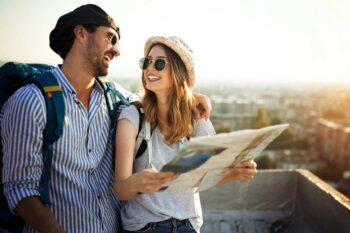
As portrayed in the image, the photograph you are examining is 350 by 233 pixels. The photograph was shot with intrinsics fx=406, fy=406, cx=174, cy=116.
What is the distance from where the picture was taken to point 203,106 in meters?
2.49

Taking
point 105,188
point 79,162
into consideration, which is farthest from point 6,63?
point 105,188

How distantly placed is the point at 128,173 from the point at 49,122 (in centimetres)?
47

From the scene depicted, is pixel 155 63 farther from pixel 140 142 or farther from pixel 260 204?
pixel 260 204

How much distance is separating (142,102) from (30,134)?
648mm

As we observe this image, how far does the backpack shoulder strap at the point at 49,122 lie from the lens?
201 centimetres

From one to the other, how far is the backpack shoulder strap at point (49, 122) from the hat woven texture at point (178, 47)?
0.61m

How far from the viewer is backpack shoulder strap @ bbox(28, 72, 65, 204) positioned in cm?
201

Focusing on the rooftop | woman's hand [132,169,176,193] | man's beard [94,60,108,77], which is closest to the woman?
woman's hand [132,169,176,193]

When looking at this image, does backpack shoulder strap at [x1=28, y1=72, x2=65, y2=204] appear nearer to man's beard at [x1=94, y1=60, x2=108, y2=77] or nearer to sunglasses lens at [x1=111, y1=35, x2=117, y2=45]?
man's beard at [x1=94, y1=60, x2=108, y2=77]

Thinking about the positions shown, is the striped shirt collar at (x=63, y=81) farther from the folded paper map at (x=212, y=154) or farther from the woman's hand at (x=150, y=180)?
the folded paper map at (x=212, y=154)

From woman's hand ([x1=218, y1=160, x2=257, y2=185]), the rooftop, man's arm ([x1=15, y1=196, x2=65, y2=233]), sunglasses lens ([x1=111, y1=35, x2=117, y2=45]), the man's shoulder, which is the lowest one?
the rooftop

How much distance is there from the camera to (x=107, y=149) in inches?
91.7

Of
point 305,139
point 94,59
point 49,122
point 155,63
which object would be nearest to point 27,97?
point 49,122

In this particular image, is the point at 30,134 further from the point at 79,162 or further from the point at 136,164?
the point at 136,164
